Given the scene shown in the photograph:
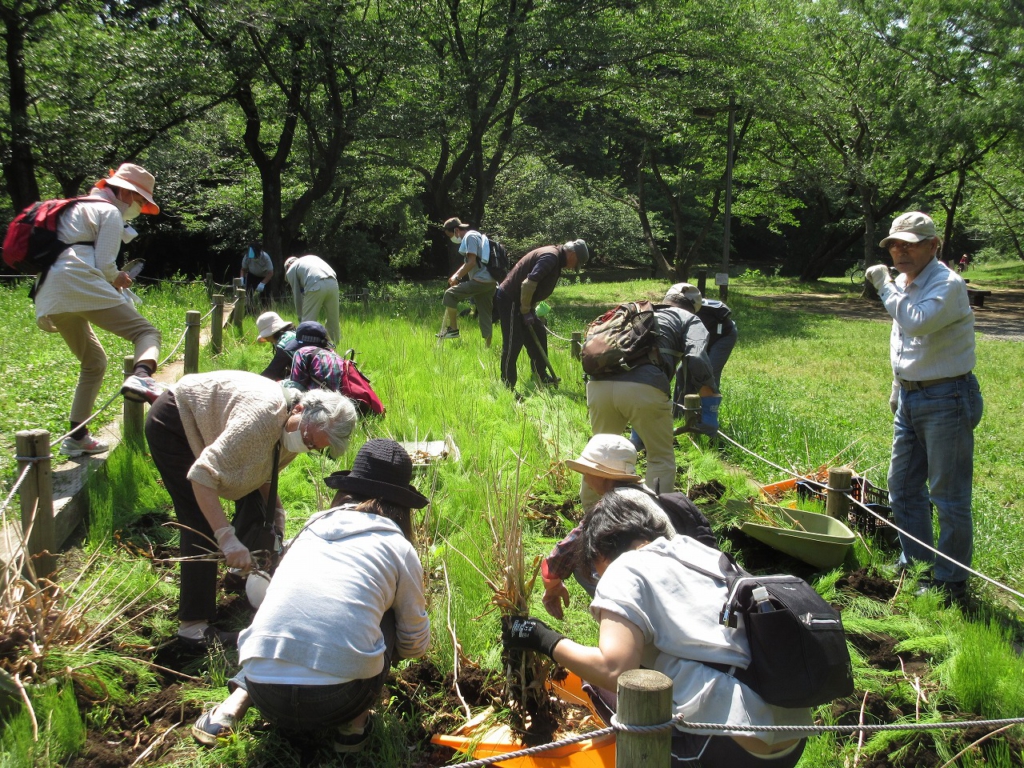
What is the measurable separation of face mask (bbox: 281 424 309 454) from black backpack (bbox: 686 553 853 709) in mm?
1658

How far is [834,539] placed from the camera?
4219mm

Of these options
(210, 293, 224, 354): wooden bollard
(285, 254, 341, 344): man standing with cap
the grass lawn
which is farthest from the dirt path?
(210, 293, 224, 354): wooden bollard

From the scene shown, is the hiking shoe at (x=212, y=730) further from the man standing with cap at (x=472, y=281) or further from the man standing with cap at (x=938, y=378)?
the man standing with cap at (x=472, y=281)

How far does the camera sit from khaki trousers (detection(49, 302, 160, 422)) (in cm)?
466

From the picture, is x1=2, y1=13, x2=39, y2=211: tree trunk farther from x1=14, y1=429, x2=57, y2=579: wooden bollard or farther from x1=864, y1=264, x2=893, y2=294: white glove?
x1=864, y1=264, x2=893, y2=294: white glove

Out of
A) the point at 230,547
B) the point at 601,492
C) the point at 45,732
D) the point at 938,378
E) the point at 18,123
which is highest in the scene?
the point at 18,123

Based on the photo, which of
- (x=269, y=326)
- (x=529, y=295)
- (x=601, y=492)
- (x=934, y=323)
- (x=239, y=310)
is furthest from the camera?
(x=239, y=310)

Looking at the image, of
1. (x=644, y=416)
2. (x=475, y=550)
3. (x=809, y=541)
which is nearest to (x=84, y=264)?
(x=475, y=550)

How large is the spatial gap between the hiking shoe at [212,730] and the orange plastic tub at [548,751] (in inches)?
26.2

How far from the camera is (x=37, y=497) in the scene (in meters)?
3.30

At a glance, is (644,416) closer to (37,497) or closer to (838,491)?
(838,491)

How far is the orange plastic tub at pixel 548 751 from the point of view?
2.58m

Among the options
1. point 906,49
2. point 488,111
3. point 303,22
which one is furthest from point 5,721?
point 906,49

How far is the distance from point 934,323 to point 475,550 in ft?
7.73
